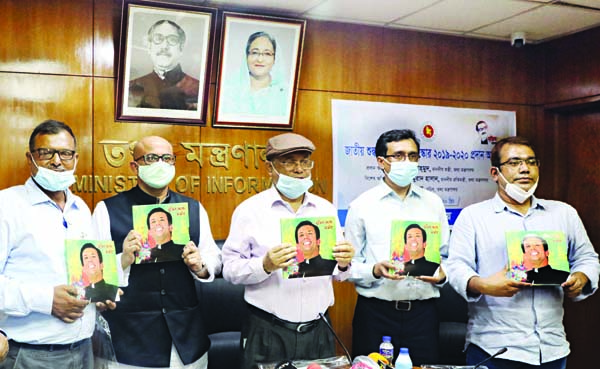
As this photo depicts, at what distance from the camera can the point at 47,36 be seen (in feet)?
12.0

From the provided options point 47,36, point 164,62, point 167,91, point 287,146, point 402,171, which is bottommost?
point 402,171

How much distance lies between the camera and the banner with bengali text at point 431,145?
4.41 m

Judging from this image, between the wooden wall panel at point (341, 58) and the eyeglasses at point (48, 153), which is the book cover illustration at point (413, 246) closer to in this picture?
the eyeglasses at point (48, 153)

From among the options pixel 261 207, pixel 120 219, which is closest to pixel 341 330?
pixel 261 207

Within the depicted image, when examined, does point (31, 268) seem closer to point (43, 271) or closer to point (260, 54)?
point (43, 271)

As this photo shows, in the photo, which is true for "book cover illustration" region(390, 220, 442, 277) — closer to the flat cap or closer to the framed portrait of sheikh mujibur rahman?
the flat cap

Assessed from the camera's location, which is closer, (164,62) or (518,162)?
(518,162)

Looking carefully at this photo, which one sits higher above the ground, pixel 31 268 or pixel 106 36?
pixel 106 36

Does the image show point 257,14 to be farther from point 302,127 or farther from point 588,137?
point 588,137

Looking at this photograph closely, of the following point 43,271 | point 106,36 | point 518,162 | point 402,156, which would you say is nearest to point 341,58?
point 402,156

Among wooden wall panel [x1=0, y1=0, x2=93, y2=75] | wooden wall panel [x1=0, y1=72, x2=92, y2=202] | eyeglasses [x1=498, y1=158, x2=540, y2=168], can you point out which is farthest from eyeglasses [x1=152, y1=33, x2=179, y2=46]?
eyeglasses [x1=498, y1=158, x2=540, y2=168]

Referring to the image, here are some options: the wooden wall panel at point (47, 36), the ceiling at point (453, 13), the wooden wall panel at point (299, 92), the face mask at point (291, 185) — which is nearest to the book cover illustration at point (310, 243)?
the face mask at point (291, 185)

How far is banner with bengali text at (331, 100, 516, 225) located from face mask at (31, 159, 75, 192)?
2323 millimetres

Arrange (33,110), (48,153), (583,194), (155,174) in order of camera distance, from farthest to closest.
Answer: (583,194), (33,110), (155,174), (48,153)
